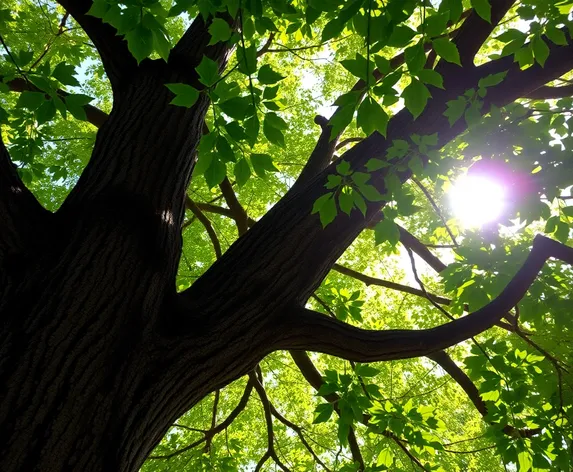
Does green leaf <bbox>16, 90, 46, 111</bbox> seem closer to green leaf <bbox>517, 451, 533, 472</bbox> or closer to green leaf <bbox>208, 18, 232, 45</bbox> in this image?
green leaf <bbox>208, 18, 232, 45</bbox>

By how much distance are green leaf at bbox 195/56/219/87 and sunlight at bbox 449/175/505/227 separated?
1391mm

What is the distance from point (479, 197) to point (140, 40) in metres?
1.76

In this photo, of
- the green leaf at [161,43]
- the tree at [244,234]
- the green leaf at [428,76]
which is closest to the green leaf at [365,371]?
the tree at [244,234]

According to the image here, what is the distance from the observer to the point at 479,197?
2.33 m

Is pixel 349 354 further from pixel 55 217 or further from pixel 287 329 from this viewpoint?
→ pixel 55 217

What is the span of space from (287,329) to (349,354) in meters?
0.29

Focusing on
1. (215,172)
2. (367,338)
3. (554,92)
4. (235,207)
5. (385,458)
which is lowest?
(385,458)

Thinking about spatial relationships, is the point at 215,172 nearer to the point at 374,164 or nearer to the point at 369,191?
the point at 369,191

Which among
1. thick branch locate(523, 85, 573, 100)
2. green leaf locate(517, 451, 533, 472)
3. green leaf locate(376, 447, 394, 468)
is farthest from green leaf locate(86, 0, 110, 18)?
thick branch locate(523, 85, 573, 100)

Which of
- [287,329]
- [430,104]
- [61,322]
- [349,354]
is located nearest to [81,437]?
[61,322]

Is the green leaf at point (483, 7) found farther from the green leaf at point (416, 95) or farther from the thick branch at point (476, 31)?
the thick branch at point (476, 31)

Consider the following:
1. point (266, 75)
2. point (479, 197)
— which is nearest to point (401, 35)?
point (266, 75)

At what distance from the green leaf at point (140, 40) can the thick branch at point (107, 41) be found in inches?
33.9

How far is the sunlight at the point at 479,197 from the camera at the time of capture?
217 cm
